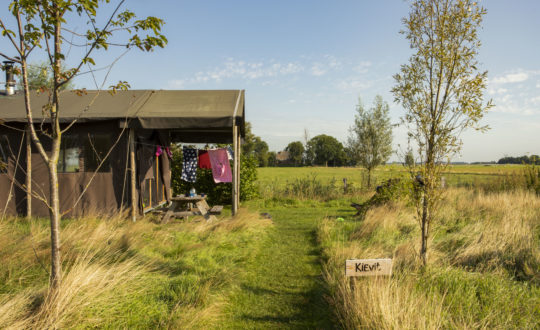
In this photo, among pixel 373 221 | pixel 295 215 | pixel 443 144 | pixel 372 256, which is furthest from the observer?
pixel 295 215

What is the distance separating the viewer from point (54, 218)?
9.34 feet

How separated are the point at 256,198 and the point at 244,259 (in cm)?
774

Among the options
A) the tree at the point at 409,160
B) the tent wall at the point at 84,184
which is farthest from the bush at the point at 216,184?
the tree at the point at 409,160

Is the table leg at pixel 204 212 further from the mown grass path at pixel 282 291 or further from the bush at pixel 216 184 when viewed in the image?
the bush at pixel 216 184

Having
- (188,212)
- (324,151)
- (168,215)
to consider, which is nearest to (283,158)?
(324,151)

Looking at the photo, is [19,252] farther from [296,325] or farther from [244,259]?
[296,325]

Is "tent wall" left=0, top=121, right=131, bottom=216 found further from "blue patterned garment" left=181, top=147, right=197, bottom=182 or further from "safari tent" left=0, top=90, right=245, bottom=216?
"blue patterned garment" left=181, top=147, right=197, bottom=182

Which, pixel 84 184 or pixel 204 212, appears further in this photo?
pixel 84 184

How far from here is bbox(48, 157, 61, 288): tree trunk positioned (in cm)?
277

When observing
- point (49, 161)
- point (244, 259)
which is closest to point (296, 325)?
point (244, 259)

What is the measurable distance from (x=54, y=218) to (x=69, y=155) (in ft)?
22.2

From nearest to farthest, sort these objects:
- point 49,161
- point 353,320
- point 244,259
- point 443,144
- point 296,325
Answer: point 49,161 → point 353,320 → point 296,325 → point 443,144 → point 244,259

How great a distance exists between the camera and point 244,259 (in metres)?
5.40

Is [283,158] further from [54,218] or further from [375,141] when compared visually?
[54,218]
